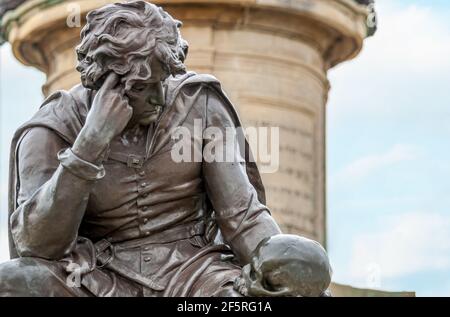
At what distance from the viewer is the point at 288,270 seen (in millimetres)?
10258

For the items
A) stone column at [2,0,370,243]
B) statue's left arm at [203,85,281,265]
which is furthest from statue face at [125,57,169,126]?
stone column at [2,0,370,243]

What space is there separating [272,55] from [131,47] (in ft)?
39.8

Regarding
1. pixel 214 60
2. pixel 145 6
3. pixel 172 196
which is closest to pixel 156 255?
pixel 172 196

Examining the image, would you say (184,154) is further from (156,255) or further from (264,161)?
(264,161)

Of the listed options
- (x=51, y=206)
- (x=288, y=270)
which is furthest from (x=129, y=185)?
(x=288, y=270)

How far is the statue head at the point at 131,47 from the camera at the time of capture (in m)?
10.7

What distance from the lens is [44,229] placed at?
10.6 m

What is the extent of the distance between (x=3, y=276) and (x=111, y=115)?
926mm

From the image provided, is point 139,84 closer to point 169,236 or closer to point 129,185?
point 129,185

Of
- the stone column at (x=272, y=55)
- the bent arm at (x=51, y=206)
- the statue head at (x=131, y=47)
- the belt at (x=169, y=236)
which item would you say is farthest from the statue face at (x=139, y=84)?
the stone column at (x=272, y=55)

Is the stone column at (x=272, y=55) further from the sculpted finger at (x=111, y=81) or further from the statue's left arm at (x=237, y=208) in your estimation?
the sculpted finger at (x=111, y=81)

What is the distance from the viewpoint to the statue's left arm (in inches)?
432

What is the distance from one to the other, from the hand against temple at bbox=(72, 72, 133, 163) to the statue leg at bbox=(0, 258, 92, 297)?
56 centimetres

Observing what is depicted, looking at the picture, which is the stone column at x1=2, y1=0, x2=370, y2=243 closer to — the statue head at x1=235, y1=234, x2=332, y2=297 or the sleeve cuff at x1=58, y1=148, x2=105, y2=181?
the sleeve cuff at x1=58, y1=148, x2=105, y2=181
